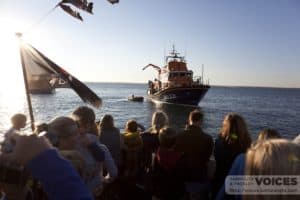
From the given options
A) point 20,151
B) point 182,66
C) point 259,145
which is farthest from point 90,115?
point 182,66

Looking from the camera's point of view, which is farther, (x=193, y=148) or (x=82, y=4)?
(x=82, y=4)

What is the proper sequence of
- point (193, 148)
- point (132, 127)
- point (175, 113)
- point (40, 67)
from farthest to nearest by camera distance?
point (175, 113)
point (132, 127)
point (40, 67)
point (193, 148)

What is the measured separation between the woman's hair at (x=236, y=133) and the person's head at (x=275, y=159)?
122 inches

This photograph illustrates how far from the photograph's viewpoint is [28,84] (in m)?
5.58

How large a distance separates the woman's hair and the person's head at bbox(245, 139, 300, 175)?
10.1 ft

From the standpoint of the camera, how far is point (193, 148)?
5.32m

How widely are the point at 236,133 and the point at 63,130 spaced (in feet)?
8.94

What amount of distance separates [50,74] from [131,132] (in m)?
1.71

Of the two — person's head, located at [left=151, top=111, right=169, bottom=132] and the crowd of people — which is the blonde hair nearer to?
the crowd of people

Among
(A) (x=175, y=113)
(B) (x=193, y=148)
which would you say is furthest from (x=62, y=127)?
(A) (x=175, y=113)

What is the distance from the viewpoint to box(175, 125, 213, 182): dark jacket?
5.28m

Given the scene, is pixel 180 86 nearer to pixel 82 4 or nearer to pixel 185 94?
pixel 185 94

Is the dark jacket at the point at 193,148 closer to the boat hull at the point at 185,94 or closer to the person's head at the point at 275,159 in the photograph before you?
the person's head at the point at 275,159

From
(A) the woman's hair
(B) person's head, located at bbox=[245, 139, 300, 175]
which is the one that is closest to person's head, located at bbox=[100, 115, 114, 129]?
(A) the woman's hair
